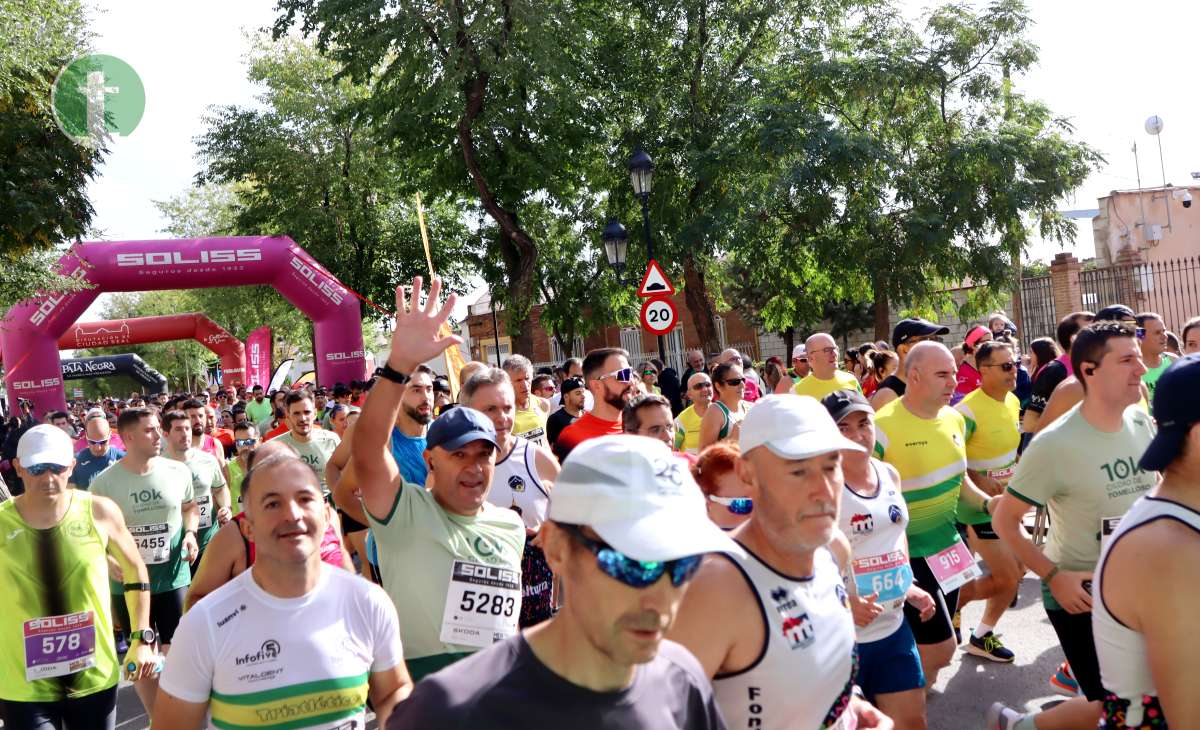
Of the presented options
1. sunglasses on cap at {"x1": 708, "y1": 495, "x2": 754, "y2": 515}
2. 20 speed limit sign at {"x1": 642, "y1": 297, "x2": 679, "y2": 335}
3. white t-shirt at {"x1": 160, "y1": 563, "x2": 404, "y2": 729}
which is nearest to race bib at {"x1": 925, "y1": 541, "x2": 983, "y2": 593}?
sunglasses on cap at {"x1": 708, "y1": 495, "x2": 754, "y2": 515}

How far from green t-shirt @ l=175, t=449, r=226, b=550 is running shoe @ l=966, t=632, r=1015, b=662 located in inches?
208

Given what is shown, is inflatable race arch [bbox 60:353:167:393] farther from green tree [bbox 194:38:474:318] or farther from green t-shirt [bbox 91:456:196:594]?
green t-shirt [bbox 91:456:196:594]

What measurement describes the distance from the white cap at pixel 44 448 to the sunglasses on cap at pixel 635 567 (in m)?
3.63

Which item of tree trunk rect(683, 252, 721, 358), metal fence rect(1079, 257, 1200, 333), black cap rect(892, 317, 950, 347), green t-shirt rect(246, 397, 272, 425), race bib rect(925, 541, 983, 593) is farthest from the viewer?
tree trunk rect(683, 252, 721, 358)

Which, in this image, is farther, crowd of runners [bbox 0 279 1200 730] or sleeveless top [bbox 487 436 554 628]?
sleeveless top [bbox 487 436 554 628]

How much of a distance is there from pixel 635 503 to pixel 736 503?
2.48 metres

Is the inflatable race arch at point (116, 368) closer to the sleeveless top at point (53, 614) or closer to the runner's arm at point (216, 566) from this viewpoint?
the sleeveless top at point (53, 614)

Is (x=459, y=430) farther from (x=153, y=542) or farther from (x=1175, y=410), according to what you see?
(x=153, y=542)

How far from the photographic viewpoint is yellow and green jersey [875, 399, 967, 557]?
17.7ft

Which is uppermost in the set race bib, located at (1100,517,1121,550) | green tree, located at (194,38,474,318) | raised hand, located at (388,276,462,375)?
green tree, located at (194,38,474,318)

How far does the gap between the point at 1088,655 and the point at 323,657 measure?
3.11m

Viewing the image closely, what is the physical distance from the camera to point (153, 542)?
6.68m

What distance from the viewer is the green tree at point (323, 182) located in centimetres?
3012

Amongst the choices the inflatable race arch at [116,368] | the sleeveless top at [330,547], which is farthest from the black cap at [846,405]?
the inflatable race arch at [116,368]
